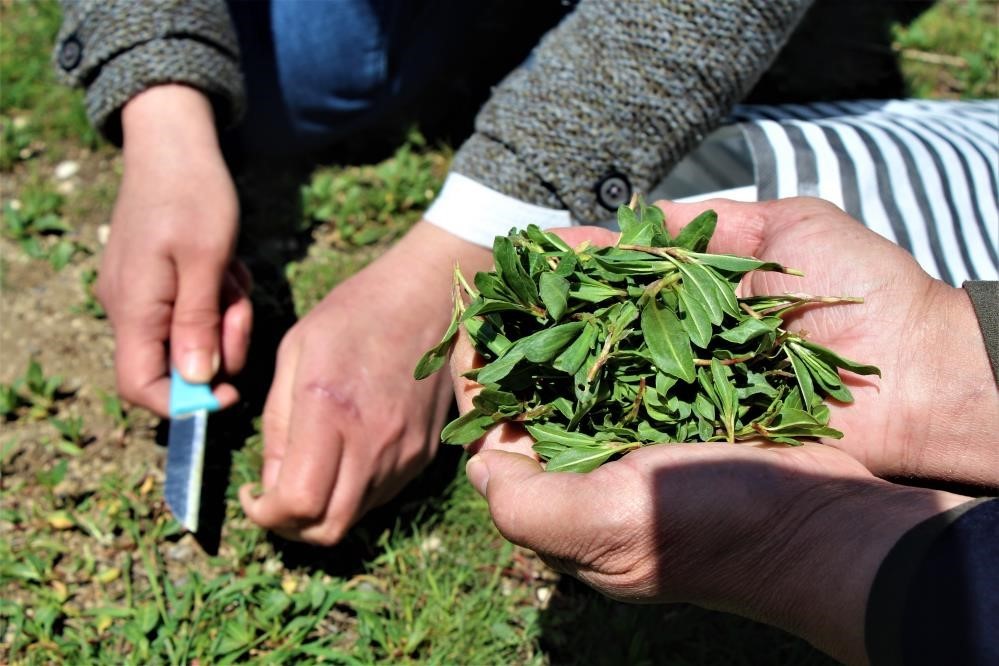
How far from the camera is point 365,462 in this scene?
1986mm

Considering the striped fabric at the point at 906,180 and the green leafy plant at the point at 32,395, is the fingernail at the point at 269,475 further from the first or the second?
the striped fabric at the point at 906,180

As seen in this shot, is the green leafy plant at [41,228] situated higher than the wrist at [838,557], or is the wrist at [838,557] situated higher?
the wrist at [838,557]

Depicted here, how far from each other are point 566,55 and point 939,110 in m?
1.05

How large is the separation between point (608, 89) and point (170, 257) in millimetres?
1082

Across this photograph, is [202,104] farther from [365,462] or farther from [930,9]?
[930,9]

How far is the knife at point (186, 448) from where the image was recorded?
203 centimetres

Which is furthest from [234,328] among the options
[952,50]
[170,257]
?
[952,50]

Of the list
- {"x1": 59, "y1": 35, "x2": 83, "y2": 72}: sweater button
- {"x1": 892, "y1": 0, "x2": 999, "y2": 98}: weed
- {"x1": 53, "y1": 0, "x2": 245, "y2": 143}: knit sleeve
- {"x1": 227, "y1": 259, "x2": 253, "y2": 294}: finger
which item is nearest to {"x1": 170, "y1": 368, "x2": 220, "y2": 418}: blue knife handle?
{"x1": 227, "y1": 259, "x2": 253, "y2": 294}: finger

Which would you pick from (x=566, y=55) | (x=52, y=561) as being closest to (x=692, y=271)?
(x=566, y=55)

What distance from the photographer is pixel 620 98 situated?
203 cm

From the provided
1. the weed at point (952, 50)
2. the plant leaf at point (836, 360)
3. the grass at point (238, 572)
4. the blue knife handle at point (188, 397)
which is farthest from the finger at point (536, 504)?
the weed at point (952, 50)

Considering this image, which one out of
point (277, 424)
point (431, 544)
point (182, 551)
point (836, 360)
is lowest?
point (182, 551)

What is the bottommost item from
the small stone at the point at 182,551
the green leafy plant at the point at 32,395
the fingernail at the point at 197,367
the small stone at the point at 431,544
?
→ the small stone at the point at 182,551

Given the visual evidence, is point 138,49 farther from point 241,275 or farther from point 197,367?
point 197,367
